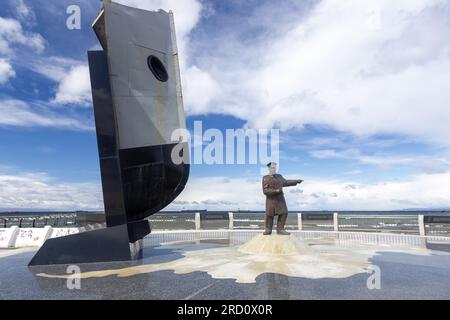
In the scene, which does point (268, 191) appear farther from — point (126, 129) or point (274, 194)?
point (126, 129)

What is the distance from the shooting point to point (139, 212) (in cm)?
1250

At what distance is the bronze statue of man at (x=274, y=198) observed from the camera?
13.7 m

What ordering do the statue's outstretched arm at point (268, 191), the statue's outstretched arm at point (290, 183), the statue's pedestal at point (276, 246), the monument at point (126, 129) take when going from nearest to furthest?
the monument at point (126, 129) → the statue's pedestal at point (276, 246) → the statue's outstretched arm at point (268, 191) → the statue's outstretched arm at point (290, 183)

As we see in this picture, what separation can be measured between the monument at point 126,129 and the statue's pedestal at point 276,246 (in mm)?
4379

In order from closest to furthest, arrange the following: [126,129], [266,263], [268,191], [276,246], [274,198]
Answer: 1. [266,263]
2. [126,129]
3. [276,246]
4. [268,191]
5. [274,198]

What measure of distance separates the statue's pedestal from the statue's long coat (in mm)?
1127

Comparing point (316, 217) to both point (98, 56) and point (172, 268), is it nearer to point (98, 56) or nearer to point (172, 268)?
point (172, 268)

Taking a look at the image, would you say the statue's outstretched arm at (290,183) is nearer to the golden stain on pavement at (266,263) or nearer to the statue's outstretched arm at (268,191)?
the statue's outstretched arm at (268,191)

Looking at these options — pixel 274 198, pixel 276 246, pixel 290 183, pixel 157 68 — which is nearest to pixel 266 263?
pixel 276 246

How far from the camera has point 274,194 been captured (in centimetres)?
1373

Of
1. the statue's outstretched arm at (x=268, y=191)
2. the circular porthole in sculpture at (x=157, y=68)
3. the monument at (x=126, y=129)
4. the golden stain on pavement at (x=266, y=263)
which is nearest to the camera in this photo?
the golden stain on pavement at (x=266, y=263)

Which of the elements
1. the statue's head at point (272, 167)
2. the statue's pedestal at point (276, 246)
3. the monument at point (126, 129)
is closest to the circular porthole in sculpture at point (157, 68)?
the monument at point (126, 129)

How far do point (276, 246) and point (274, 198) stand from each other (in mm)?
2130

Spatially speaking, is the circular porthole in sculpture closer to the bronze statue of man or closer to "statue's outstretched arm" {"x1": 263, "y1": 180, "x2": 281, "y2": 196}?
the bronze statue of man
